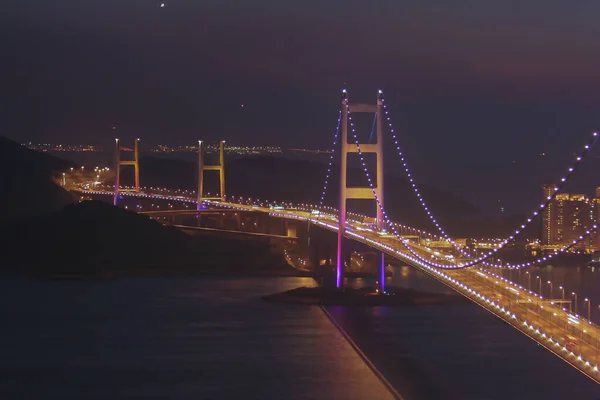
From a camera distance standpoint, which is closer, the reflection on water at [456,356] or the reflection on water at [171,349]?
the reflection on water at [456,356]

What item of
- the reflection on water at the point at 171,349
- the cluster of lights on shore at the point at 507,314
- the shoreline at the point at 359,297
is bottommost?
the reflection on water at the point at 171,349

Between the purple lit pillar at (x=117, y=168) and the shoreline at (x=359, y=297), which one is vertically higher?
the purple lit pillar at (x=117, y=168)

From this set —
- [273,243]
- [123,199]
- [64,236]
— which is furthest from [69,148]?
[273,243]

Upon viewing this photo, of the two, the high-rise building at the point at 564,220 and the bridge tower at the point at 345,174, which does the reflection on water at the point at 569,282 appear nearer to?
the high-rise building at the point at 564,220

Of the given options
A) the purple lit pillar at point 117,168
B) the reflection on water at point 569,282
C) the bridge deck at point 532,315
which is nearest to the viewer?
the bridge deck at point 532,315

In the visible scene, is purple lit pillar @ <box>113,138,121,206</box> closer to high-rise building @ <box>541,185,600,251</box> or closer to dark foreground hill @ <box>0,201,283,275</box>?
dark foreground hill @ <box>0,201,283,275</box>

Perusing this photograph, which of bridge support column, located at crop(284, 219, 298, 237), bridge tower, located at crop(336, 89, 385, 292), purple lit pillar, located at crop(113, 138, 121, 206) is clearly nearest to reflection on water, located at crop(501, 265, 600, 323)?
bridge tower, located at crop(336, 89, 385, 292)

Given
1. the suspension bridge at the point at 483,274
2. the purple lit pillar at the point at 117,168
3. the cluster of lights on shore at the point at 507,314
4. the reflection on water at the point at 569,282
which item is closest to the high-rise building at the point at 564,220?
the reflection on water at the point at 569,282

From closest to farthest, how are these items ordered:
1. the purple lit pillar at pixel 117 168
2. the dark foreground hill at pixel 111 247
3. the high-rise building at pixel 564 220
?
the high-rise building at pixel 564 220, the dark foreground hill at pixel 111 247, the purple lit pillar at pixel 117 168

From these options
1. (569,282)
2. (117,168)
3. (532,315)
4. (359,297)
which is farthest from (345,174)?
(117,168)
